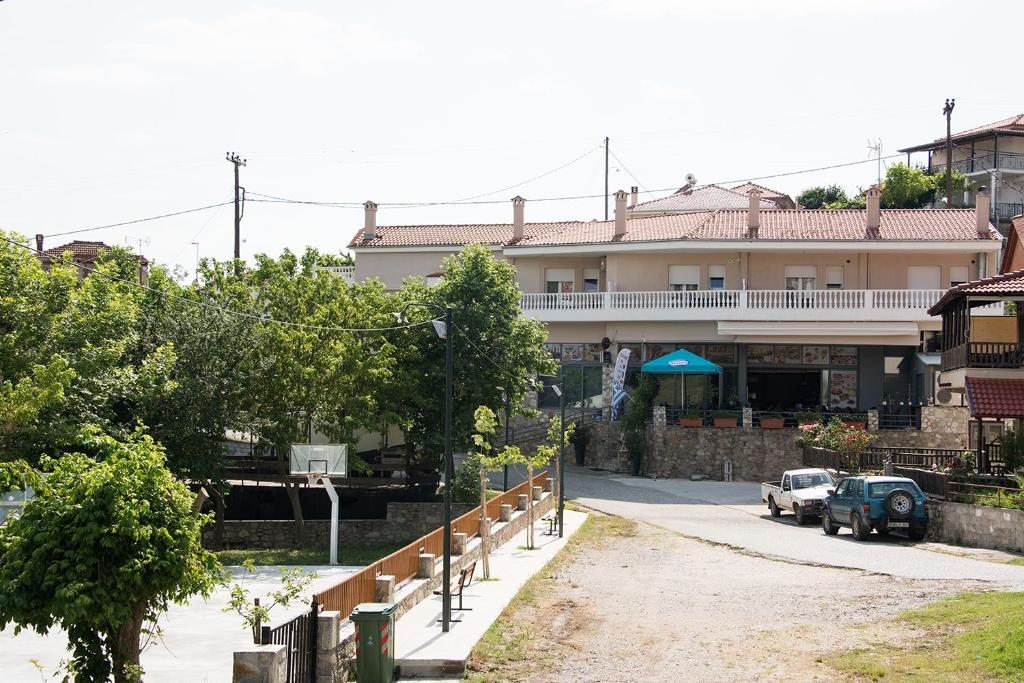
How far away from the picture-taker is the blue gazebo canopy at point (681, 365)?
4306 cm

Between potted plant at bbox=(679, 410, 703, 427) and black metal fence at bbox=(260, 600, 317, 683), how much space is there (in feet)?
94.3

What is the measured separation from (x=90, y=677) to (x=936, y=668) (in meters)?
10.1

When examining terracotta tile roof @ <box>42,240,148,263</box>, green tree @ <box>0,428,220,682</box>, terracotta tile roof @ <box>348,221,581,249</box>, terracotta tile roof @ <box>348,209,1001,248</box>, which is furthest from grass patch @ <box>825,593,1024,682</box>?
terracotta tile roof @ <box>42,240,148,263</box>

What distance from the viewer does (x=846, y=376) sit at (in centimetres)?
4684

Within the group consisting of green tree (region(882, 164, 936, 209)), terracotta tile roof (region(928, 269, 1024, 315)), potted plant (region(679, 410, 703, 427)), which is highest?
green tree (region(882, 164, 936, 209))

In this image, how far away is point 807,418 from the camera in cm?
4109

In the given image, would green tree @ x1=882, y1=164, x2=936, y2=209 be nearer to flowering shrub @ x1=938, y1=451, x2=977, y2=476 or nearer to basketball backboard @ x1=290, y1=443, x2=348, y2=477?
flowering shrub @ x1=938, y1=451, x2=977, y2=476

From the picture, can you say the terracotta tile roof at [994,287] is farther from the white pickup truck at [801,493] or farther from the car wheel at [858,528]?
the car wheel at [858,528]

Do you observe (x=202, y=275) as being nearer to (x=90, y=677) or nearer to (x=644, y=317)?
(x=644, y=317)

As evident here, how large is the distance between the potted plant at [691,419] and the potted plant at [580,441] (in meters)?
4.82

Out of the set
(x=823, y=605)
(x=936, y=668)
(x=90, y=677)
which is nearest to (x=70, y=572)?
(x=90, y=677)

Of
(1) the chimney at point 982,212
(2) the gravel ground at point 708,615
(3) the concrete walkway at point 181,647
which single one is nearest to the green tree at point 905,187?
(1) the chimney at point 982,212

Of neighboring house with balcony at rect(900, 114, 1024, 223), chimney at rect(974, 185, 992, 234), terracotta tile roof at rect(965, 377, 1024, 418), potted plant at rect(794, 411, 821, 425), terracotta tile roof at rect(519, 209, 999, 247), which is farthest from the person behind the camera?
neighboring house with balcony at rect(900, 114, 1024, 223)

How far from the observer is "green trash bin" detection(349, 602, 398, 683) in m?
15.1
